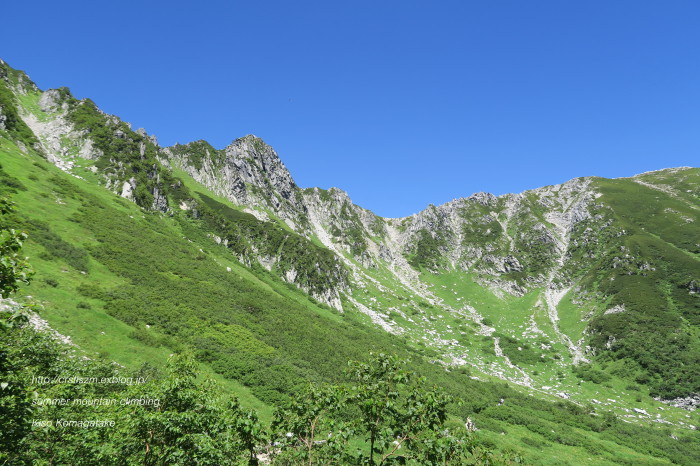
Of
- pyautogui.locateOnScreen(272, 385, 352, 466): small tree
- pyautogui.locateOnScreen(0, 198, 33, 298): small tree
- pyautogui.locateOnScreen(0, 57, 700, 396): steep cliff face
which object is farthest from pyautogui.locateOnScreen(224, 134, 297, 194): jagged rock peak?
pyautogui.locateOnScreen(272, 385, 352, 466): small tree

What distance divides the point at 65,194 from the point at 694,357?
115180 mm

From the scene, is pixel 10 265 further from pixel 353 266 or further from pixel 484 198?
pixel 484 198

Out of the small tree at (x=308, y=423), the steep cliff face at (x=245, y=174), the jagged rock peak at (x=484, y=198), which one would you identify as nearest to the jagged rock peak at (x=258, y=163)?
the steep cliff face at (x=245, y=174)

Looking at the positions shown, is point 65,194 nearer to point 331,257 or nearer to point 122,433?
point 122,433

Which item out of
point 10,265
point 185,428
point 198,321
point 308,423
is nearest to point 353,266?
point 198,321

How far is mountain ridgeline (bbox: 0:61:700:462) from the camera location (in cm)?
3881

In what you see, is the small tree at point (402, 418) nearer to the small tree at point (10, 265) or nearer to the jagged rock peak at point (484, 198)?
the small tree at point (10, 265)

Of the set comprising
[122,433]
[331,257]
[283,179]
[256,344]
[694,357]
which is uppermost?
[283,179]

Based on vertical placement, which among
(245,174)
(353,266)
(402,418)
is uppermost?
(245,174)

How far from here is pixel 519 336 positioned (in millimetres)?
85562

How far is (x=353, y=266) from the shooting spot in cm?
12138

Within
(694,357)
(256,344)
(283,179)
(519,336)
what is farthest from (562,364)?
(283,179)

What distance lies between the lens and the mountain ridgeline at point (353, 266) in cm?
3881

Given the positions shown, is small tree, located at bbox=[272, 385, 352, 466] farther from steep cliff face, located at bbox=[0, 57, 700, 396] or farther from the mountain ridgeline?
steep cliff face, located at bbox=[0, 57, 700, 396]
